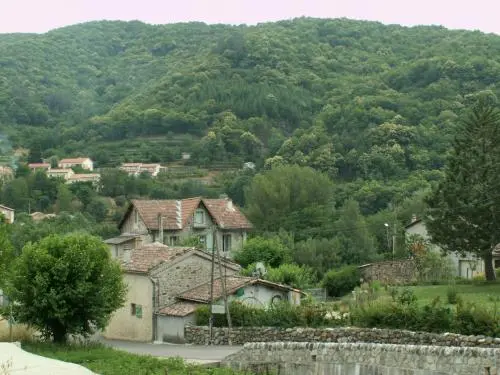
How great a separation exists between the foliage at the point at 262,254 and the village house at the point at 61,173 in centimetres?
7756

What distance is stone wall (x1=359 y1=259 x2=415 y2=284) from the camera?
180ft

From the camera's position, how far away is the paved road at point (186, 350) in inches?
1198

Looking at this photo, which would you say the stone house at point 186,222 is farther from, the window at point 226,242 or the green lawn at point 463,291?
the green lawn at point 463,291

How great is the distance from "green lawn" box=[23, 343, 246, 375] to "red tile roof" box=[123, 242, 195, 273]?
26.7 ft

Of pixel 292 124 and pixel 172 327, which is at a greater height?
pixel 292 124

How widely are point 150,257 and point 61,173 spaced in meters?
96.6

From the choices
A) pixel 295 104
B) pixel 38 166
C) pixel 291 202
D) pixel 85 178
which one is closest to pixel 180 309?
pixel 291 202

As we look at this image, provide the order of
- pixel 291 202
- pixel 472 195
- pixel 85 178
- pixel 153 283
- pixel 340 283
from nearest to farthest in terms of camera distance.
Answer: pixel 153 283 < pixel 472 195 < pixel 340 283 < pixel 291 202 < pixel 85 178

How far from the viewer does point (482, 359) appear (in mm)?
22172

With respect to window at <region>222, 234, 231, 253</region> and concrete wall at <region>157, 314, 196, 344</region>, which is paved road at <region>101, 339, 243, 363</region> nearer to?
concrete wall at <region>157, 314, 196, 344</region>

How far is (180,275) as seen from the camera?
40500mm

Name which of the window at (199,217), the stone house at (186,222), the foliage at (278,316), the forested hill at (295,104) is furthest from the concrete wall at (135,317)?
the forested hill at (295,104)

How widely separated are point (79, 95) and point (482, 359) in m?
180

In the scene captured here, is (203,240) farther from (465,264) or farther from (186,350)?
(186,350)
